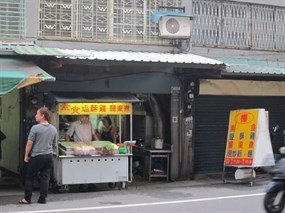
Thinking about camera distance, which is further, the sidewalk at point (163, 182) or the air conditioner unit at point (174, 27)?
the air conditioner unit at point (174, 27)

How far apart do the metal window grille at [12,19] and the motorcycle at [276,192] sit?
6.79 meters

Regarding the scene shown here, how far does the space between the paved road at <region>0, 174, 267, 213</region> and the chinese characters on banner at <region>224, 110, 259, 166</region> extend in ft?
2.15

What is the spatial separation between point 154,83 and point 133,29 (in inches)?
60.0

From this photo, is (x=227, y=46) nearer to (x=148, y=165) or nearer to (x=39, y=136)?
(x=148, y=165)

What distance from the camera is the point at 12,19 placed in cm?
1155

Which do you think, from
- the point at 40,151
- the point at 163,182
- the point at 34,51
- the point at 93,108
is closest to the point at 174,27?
the point at 93,108

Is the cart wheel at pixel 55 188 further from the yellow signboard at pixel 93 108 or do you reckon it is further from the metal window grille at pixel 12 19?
the metal window grille at pixel 12 19

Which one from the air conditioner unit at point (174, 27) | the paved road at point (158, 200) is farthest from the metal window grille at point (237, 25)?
the paved road at point (158, 200)

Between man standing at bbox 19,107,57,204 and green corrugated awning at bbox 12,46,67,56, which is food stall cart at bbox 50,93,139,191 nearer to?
green corrugated awning at bbox 12,46,67,56

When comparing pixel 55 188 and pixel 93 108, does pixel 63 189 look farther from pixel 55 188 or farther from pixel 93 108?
pixel 93 108

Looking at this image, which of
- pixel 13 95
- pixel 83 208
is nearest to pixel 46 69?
pixel 13 95

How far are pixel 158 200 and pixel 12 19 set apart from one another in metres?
5.45

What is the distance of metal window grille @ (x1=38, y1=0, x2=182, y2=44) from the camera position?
1194 cm

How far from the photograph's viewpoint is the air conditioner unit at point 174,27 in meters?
12.6
